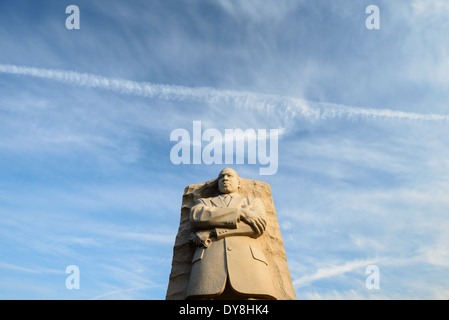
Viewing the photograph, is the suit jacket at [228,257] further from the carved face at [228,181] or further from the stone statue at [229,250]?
the carved face at [228,181]

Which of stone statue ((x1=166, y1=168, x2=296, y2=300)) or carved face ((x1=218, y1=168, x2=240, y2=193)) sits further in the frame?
carved face ((x1=218, y1=168, x2=240, y2=193))

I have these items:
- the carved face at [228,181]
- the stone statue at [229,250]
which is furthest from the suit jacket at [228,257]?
the carved face at [228,181]

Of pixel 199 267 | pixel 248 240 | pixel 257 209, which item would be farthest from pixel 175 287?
pixel 257 209

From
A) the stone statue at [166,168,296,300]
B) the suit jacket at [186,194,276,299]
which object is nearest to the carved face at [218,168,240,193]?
the stone statue at [166,168,296,300]

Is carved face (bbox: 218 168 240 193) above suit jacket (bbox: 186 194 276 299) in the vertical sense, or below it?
above

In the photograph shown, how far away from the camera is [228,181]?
7.37 meters

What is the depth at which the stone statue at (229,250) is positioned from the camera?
5.31 metres

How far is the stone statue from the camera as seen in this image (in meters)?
5.31

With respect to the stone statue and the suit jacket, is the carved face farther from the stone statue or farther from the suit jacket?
the suit jacket

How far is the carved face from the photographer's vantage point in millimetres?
7305

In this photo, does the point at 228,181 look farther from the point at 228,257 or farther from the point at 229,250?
the point at 228,257
